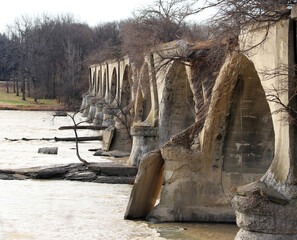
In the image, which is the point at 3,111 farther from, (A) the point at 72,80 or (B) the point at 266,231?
(B) the point at 266,231

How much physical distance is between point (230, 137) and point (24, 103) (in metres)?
54.8

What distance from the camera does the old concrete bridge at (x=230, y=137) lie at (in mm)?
9234

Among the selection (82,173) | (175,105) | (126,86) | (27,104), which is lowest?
(82,173)

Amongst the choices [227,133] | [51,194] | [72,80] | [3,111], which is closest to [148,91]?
[51,194]

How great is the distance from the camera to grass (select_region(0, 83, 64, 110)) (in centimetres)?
6385

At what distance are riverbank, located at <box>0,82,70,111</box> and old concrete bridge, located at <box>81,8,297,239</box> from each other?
1612 inches

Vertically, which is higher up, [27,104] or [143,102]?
[143,102]

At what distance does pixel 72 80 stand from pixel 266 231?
61194 mm

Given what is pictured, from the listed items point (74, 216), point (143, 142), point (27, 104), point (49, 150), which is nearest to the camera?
point (74, 216)

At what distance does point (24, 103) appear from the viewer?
2648 inches

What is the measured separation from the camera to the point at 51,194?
17.7 metres

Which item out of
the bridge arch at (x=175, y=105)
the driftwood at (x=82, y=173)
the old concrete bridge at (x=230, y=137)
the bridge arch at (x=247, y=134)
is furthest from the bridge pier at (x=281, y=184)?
the driftwood at (x=82, y=173)

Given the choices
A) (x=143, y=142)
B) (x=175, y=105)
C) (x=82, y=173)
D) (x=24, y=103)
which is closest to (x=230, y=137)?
(x=175, y=105)

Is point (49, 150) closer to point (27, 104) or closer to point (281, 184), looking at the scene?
point (281, 184)
